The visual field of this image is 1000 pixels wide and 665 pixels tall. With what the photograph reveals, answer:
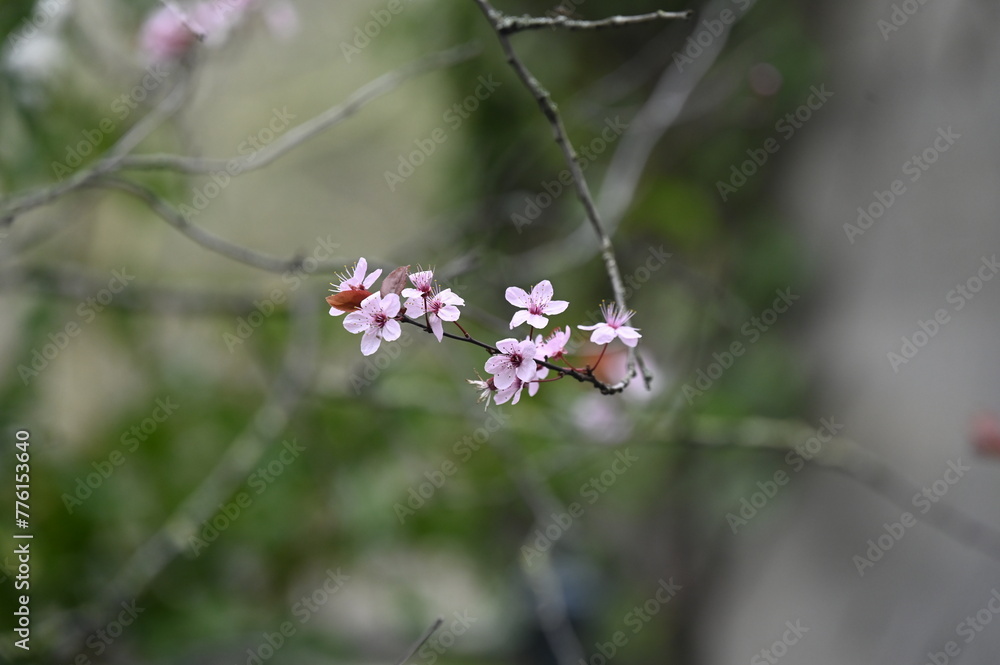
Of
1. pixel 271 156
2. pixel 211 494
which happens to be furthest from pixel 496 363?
pixel 211 494

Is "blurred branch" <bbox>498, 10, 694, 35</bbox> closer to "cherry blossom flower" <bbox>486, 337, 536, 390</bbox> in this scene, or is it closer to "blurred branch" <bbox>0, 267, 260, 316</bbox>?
"cherry blossom flower" <bbox>486, 337, 536, 390</bbox>

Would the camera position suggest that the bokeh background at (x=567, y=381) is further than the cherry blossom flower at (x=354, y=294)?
Yes

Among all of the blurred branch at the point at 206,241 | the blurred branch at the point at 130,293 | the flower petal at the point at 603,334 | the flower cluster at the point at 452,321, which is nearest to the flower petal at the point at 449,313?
the flower cluster at the point at 452,321

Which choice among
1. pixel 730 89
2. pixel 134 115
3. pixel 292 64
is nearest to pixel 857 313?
pixel 730 89

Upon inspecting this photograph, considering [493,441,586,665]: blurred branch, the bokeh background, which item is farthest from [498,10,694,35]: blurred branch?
[493,441,586,665]: blurred branch

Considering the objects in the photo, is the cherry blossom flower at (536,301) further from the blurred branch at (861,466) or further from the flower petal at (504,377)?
the blurred branch at (861,466)

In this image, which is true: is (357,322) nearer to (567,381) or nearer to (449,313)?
(449,313)

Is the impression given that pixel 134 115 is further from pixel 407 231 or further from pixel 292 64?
pixel 407 231
